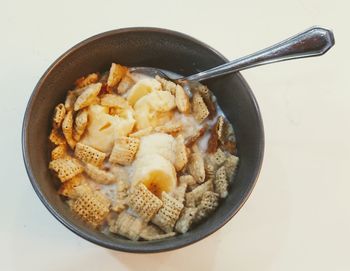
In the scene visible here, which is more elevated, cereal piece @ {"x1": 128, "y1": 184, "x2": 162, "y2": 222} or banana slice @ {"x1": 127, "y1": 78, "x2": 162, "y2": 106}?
banana slice @ {"x1": 127, "y1": 78, "x2": 162, "y2": 106}

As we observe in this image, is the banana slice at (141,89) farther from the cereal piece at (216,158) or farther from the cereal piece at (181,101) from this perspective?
the cereal piece at (216,158)

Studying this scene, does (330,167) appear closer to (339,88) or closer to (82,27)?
(339,88)

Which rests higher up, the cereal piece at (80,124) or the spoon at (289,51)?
the spoon at (289,51)

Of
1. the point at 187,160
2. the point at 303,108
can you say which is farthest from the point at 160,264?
the point at 303,108

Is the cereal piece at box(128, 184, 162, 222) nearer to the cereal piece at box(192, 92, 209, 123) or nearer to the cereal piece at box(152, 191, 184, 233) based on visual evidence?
the cereal piece at box(152, 191, 184, 233)

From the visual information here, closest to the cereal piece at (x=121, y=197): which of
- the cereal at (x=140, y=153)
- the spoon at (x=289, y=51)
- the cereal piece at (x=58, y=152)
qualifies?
the cereal at (x=140, y=153)

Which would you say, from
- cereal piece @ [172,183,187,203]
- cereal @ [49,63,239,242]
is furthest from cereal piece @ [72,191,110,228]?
cereal piece @ [172,183,187,203]
